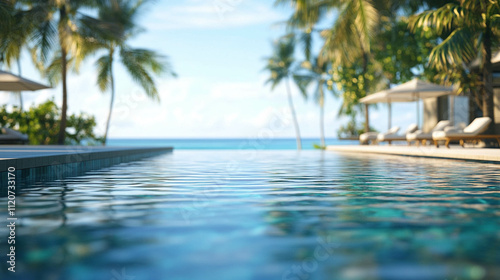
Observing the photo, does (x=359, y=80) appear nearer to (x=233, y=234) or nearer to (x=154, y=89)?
(x=154, y=89)

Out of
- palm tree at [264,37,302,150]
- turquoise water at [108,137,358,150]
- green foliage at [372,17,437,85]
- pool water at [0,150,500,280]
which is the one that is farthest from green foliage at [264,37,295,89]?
pool water at [0,150,500,280]

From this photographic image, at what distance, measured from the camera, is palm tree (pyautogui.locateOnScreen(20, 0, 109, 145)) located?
1666cm

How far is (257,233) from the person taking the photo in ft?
10.5

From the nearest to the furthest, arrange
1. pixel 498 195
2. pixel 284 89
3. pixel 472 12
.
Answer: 1. pixel 498 195
2. pixel 472 12
3. pixel 284 89

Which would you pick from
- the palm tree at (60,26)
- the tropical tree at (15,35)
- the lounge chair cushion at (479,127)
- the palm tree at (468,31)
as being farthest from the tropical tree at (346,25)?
the tropical tree at (15,35)

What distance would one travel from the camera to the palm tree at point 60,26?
16.7m

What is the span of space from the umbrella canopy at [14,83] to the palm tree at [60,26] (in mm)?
1643

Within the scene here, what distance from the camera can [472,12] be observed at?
49.5ft

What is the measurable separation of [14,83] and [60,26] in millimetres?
2937

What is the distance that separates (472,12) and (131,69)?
12441 mm

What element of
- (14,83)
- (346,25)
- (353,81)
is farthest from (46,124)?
(353,81)

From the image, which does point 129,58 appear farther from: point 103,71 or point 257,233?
point 257,233

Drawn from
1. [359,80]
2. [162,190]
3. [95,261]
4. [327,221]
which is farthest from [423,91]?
[95,261]

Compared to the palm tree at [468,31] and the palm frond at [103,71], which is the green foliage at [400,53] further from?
the palm frond at [103,71]
